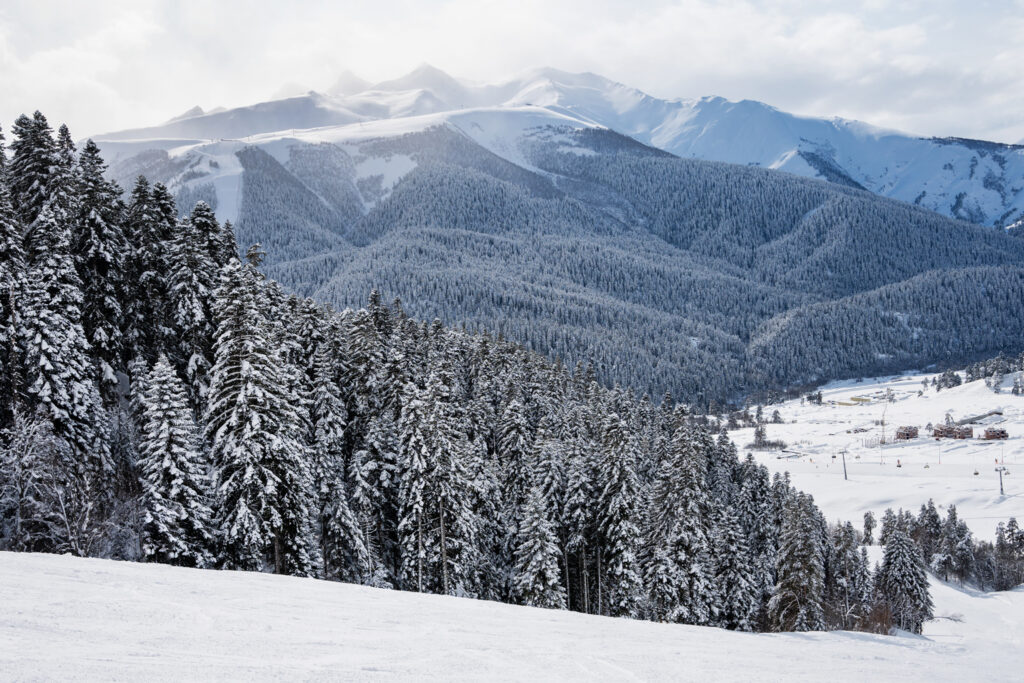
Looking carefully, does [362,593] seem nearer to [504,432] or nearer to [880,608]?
[504,432]

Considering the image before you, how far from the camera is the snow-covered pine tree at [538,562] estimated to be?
37.7 m

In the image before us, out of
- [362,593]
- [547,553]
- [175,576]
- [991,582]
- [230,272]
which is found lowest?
[991,582]

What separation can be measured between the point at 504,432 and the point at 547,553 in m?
12.7

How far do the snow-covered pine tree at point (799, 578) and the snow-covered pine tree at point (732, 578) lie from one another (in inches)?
81.6

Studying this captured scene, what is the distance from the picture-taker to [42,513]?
84.7 feet

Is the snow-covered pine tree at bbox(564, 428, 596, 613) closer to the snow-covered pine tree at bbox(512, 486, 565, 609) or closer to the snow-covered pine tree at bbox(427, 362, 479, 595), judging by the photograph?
the snow-covered pine tree at bbox(512, 486, 565, 609)

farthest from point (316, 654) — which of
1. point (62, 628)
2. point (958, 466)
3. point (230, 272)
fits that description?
point (958, 466)

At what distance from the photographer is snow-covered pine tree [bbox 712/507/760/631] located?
47.3 metres

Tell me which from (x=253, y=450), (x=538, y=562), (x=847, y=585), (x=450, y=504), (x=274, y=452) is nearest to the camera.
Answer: (x=253, y=450)

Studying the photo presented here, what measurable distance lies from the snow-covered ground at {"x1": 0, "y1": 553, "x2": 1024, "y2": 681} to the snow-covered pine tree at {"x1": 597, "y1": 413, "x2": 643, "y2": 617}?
14100mm

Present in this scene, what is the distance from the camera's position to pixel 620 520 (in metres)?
39.9

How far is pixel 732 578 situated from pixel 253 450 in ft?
119

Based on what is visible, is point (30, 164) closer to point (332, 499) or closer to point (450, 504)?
point (332, 499)

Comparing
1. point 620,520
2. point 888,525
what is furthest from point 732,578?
point 888,525
